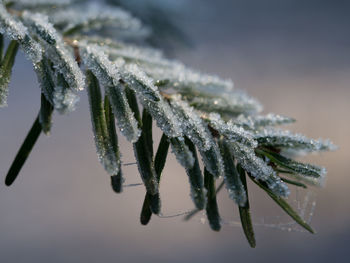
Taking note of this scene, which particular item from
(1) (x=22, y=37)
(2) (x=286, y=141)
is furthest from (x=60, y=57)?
(2) (x=286, y=141)

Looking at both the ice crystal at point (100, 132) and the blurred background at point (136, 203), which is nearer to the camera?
the ice crystal at point (100, 132)

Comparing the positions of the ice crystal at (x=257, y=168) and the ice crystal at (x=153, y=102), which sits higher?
the ice crystal at (x=153, y=102)

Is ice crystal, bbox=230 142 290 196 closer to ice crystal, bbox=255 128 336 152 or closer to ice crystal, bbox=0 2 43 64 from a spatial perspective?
ice crystal, bbox=255 128 336 152

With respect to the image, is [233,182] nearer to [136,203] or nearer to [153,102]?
[153,102]

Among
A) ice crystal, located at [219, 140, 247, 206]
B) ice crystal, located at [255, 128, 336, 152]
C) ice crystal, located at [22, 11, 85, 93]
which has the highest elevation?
ice crystal, located at [22, 11, 85, 93]

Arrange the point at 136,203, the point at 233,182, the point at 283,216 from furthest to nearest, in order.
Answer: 1. the point at 136,203
2. the point at 283,216
3. the point at 233,182

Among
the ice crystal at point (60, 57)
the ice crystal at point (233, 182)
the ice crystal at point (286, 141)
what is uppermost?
the ice crystal at point (60, 57)

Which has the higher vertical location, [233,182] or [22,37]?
[22,37]

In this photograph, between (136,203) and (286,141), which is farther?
(136,203)

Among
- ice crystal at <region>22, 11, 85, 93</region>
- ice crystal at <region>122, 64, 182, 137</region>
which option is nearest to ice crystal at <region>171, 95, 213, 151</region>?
ice crystal at <region>122, 64, 182, 137</region>

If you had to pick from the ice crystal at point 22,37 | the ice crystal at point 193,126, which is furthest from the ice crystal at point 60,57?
the ice crystal at point 193,126

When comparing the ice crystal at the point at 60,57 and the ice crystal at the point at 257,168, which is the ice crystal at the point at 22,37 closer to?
the ice crystal at the point at 60,57
